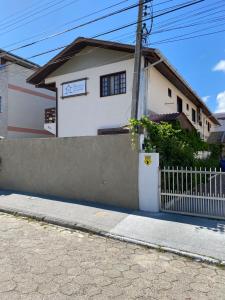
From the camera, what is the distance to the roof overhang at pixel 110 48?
41.5 ft

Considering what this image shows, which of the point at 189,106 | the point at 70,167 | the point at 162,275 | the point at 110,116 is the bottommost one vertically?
the point at 162,275

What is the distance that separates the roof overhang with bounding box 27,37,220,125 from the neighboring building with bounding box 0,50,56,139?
12.0 feet

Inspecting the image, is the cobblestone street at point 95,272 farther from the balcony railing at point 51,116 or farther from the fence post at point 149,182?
the balcony railing at point 51,116

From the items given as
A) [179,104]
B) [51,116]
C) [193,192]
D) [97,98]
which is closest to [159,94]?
[97,98]

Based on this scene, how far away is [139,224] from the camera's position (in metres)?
6.71

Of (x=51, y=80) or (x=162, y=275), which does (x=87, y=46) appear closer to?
(x=51, y=80)

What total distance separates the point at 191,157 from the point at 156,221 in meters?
3.30

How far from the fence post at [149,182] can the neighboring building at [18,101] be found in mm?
14052

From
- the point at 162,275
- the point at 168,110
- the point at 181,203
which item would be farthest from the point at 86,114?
the point at 162,275

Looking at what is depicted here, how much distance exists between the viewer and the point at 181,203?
7367mm

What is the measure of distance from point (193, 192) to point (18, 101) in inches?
640

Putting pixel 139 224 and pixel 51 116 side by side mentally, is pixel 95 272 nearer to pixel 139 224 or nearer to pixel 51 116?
pixel 139 224

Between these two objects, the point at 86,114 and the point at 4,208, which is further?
the point at 86,114

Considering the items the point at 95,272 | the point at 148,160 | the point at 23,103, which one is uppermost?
the point at 23,103
